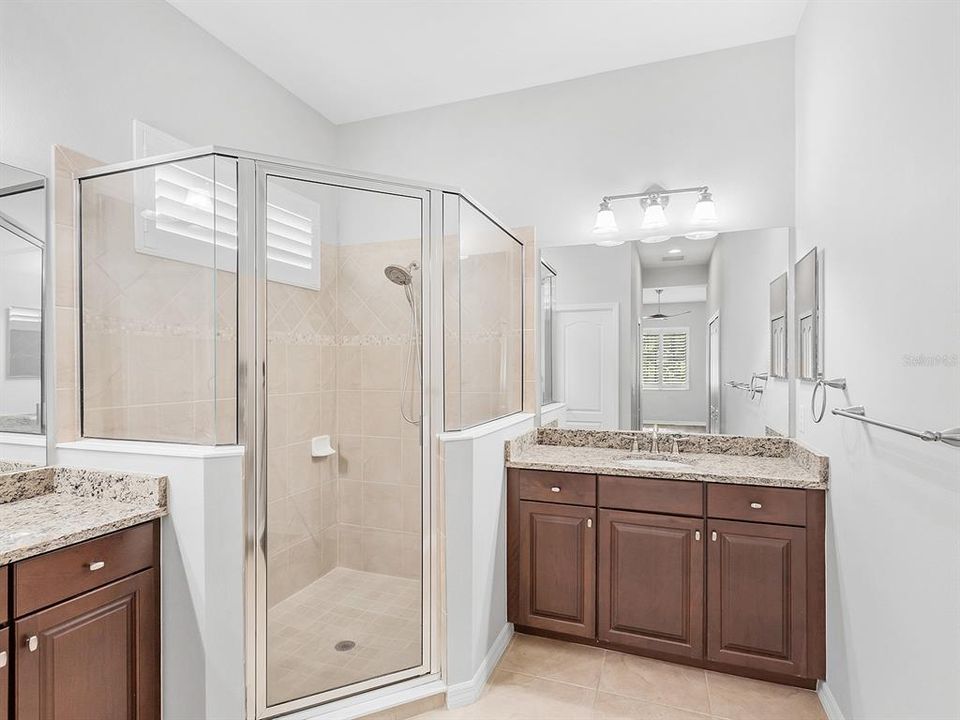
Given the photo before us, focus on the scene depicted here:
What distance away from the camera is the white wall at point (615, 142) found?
261 centimetres

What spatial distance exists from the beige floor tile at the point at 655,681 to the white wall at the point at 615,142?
82.7 inches

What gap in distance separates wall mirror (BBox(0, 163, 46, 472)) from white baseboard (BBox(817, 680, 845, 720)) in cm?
294

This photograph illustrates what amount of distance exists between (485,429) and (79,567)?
143cm

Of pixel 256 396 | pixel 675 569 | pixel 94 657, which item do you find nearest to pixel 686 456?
pixel 675 569

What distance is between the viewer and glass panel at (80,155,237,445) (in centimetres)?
175

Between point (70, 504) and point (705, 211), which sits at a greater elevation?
point (705, 211)

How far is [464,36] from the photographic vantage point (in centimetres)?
254

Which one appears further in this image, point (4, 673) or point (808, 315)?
point (808, 315)

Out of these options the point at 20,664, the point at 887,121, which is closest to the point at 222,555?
the point at 20,664

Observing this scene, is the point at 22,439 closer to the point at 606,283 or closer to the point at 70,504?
the point at 70,504

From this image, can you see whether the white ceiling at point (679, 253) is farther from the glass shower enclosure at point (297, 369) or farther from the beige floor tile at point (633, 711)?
the beige floor tile at point (633, 711)

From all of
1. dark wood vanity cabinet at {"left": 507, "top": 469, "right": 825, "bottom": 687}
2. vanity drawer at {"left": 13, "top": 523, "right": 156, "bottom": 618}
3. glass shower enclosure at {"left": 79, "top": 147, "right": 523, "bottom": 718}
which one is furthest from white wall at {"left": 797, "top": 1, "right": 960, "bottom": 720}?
vanity drawer at {"left": 13, "top": 523, "right": 156, "bottom": 618}

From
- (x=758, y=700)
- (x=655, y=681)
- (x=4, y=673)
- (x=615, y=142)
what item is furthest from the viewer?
(x=615, y=142)

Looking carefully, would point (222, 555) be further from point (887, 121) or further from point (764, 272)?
point (764, 272)
